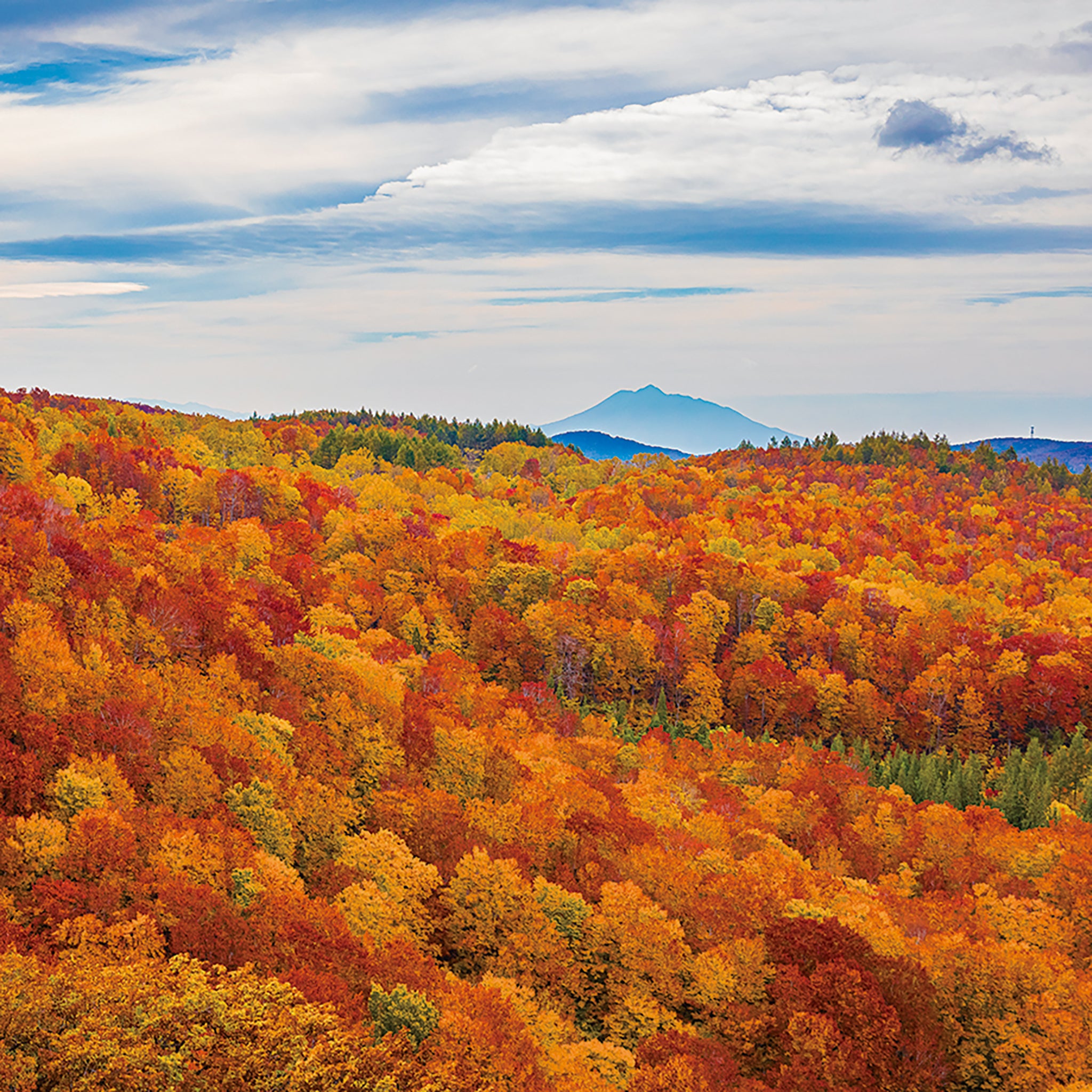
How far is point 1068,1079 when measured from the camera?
4056cm

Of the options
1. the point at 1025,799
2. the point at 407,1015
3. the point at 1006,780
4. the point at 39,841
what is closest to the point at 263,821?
the point at 39,841

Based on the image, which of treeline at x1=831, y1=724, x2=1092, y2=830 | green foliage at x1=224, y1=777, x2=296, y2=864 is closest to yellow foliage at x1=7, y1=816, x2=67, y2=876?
green foliage at x1=224, y1=777, x2=296, y2=864

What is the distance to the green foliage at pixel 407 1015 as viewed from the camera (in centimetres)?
3288

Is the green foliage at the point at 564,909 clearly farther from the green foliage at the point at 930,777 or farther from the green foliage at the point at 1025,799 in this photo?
the green foliage at the point at 930,777

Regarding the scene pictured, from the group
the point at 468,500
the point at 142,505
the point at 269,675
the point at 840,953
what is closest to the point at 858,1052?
the point at 840,953

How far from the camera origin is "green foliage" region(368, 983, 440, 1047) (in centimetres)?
3288

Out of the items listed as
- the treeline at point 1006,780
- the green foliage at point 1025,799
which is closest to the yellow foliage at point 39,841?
the treeline at point 1006,780

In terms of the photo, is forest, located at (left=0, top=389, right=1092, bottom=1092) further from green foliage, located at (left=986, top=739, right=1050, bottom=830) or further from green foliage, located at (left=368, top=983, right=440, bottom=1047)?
green foliage, located at (left=986, top=739, right=1050, bottom=830)

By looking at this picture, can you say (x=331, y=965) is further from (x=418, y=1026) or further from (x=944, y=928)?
(x=944, y=928)

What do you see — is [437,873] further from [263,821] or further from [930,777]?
[930,777]

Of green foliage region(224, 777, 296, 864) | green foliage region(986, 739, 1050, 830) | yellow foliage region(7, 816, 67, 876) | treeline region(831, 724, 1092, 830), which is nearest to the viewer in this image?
yellow foliage region(7, 816, 67, 876)

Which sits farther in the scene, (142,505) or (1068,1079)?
(142,505)

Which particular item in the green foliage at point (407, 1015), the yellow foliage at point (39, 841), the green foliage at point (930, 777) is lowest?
the green foliage at point (930, 777)

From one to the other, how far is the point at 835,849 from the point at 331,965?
1756 inches
